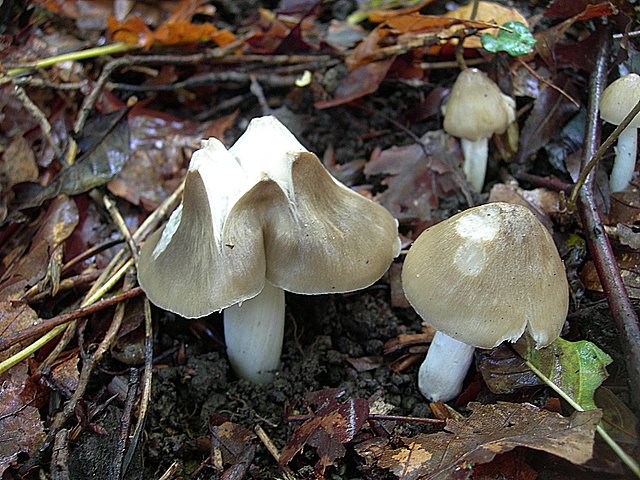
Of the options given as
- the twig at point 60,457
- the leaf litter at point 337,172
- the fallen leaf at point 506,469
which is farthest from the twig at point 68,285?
the fallen leaf at point 506,469

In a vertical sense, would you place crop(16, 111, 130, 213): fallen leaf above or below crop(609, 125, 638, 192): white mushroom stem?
below

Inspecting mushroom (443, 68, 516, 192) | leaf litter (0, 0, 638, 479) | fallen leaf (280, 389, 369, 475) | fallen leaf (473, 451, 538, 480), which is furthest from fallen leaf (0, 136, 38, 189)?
fallen leaf (473, 451, 538, 480)

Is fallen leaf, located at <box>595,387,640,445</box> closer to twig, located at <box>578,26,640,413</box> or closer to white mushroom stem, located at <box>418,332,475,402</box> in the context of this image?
A: twig, located at <box>578,26,640,413</box>

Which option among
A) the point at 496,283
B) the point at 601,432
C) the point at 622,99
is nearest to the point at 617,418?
the point at 601,432

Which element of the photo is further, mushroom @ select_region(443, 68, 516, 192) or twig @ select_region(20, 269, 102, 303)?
Answer: mushroom @ select_region(443, 68, 516, 192)

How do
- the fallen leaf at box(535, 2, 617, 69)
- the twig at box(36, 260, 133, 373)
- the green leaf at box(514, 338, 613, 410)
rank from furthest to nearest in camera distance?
the fallen leaf at box(535, 2, 617, 69) < the twig at box(36, 260, 133, 373) < the green leaf at box(514, 338, 613, 410)

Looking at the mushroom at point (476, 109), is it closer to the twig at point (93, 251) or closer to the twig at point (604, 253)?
the twig at point (604, 253)

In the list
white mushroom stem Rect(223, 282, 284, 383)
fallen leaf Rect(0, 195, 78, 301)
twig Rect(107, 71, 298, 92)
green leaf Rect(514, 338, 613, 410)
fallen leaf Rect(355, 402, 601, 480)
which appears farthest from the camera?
twig Rect(107, 71, 298, 92)
